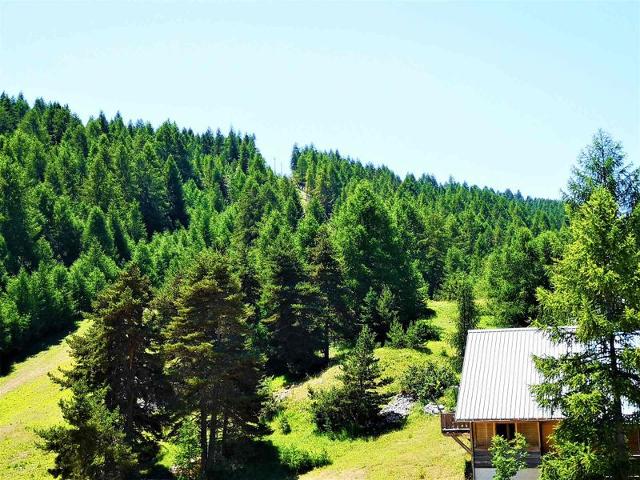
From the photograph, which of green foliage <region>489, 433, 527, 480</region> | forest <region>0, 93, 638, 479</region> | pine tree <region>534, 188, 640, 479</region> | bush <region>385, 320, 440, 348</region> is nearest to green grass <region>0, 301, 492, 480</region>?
bush <region>385, 320, 440, 348</region>

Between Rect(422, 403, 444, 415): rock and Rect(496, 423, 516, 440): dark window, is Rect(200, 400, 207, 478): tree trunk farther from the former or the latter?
Rect(496, 423, 516, 440): dark window

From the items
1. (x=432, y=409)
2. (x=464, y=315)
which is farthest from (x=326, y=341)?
(x=432, y=409)

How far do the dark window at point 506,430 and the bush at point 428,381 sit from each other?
15.2m

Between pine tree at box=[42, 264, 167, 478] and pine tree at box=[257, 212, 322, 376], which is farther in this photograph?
pine tree at box=[257, 212, 322, 376]

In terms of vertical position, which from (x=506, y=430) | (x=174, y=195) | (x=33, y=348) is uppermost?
(x=174, y=195)

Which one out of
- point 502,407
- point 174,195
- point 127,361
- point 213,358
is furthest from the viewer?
point 174,195

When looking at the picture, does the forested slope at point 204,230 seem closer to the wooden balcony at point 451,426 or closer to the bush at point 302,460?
the bush at point 302,460

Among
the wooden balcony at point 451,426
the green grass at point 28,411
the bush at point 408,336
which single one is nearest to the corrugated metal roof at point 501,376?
the wooden balcony at point 451,426

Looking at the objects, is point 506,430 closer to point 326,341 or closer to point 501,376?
point 501,376

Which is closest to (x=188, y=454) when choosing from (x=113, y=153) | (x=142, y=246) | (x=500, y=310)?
(x=500, y=310)

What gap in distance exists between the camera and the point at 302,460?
3991 cm

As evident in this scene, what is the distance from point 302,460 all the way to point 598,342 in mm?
24380

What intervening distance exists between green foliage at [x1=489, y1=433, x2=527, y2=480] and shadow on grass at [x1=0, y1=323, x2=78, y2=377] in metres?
57.8

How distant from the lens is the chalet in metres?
27.9
